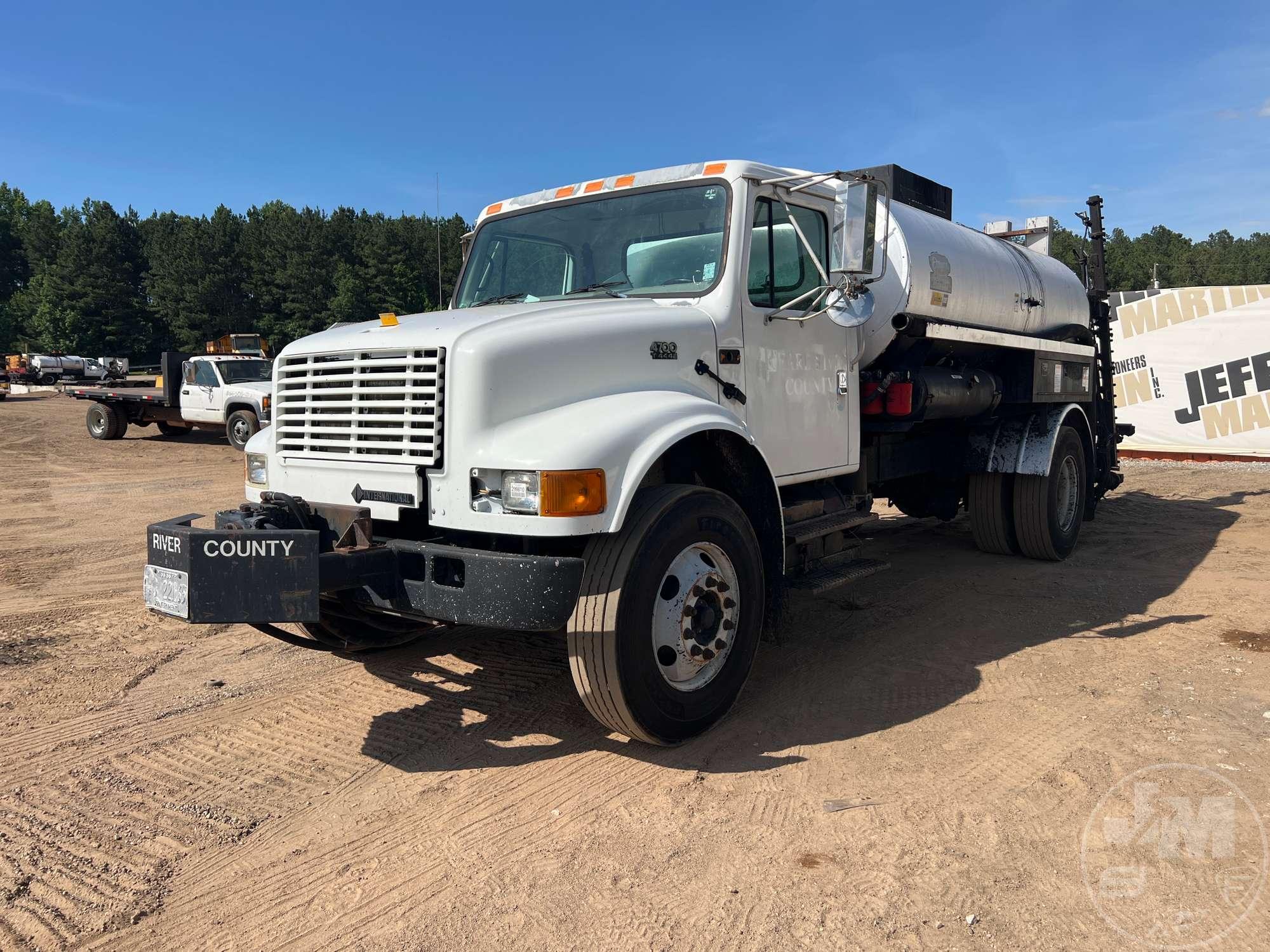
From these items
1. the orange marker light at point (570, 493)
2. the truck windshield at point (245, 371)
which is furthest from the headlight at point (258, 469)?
the truck windshield at point (245, 371)

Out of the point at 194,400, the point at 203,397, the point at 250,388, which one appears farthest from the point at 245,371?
the point at 194,400

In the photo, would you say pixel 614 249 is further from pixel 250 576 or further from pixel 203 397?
pixel 203 397

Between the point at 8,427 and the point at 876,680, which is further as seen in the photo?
the point at 8,427

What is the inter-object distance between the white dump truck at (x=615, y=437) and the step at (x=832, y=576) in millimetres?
22

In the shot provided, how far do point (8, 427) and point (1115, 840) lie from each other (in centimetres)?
2455

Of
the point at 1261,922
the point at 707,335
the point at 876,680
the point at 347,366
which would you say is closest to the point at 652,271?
the point at 707,335

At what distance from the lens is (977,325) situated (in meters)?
6.63

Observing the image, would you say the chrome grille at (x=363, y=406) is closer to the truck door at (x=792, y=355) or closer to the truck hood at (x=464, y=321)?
the truck hood at (x=464, y=321)

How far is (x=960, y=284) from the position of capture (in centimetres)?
627

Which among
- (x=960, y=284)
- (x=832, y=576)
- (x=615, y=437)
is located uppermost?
(x=960, y=284)

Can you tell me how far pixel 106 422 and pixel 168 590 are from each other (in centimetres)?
1894

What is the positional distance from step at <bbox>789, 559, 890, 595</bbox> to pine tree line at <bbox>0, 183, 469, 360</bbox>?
194ft

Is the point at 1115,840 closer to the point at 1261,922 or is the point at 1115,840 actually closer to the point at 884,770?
the point at 1261,922

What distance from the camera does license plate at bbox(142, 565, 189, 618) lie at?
3320mm
